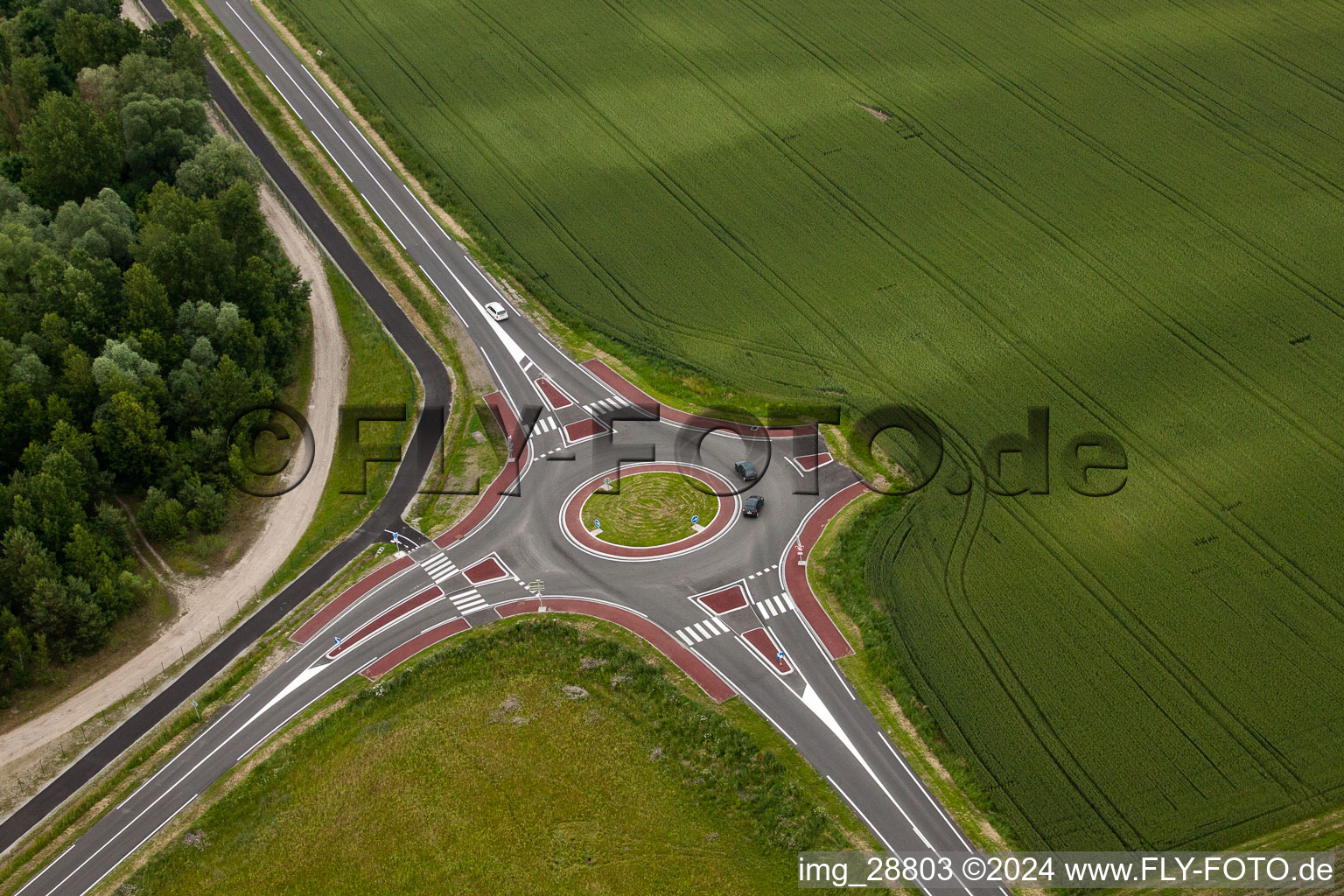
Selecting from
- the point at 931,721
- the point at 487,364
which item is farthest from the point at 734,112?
the point at 931,721

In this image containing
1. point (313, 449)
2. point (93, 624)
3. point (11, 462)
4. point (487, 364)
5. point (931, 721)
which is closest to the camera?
point (931, 721)

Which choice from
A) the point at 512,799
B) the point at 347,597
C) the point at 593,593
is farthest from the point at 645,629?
the point at 347,597

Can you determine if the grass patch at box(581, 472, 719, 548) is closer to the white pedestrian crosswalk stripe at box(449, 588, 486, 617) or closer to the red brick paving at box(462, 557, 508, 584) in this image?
the red brick paving at box(462, 557, 508, 584)

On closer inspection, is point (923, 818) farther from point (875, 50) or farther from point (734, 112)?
point (875, 50)

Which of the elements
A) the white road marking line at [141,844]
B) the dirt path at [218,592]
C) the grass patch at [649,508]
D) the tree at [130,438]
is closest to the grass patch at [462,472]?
the dirt path at [218,592]

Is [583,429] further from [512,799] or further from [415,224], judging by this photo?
→ [415,224]

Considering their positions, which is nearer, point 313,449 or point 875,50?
point 313,449

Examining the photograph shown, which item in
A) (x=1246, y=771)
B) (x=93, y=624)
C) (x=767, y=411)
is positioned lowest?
(x=1246, y=771)
